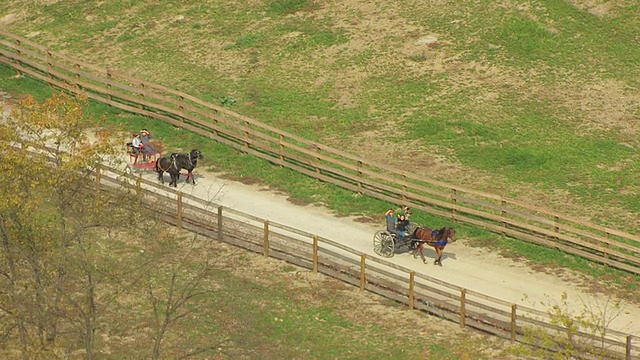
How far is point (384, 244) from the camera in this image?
1348 inches

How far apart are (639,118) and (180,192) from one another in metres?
18.9

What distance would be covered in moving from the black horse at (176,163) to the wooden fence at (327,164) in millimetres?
3381

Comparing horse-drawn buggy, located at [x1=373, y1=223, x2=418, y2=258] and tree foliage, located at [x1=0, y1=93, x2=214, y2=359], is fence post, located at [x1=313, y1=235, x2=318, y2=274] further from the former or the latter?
tree foliage, located at [x1=0, y1=93, x2=214, y2=359]

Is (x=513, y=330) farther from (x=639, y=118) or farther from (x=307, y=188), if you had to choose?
(x=639, y=118)

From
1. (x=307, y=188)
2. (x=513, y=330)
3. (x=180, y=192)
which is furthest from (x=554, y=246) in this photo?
(x=180, y=192)

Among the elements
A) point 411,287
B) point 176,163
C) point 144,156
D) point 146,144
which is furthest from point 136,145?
point 411,287

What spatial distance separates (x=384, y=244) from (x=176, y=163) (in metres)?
8.07

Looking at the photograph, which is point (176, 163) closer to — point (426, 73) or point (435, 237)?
point (435, 237)

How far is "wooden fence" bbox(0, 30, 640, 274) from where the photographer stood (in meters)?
35.1

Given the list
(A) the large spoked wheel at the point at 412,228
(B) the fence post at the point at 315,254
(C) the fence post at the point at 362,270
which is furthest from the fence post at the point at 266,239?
(A) the large spoked wheel at the point at 412,228

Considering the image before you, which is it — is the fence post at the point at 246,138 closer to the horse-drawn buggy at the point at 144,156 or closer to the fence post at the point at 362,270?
the horse-drawn buggy at the point at 144,156

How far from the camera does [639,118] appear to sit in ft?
145

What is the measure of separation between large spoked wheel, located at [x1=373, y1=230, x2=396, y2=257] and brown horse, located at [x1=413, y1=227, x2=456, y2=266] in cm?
74

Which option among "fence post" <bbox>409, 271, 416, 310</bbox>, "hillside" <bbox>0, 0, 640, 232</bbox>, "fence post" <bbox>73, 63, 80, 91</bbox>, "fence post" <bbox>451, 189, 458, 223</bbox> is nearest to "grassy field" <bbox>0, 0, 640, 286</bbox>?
"hillside" <bbox>0, 0, 640, 232</bbox>
